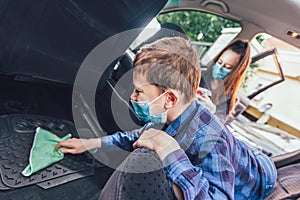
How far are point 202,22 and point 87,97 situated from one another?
7.08 feet

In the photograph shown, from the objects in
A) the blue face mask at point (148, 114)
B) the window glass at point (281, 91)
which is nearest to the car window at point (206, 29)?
the window glass at point (281, 91)

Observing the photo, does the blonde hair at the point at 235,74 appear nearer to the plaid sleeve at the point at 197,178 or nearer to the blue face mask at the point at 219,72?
the blue face mask at the point at 219,72

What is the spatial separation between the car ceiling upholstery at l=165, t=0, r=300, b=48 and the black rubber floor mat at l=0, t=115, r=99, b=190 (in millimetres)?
1269

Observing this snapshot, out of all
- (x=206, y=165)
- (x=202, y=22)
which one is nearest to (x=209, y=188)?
(x=206, y=165)

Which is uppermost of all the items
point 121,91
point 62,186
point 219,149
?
point 219,149

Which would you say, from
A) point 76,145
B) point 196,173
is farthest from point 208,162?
point 76,145

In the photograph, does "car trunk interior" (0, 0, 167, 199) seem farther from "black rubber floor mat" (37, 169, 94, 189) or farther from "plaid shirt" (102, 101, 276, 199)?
"plaid shirt" (102, 101, 276, 199)

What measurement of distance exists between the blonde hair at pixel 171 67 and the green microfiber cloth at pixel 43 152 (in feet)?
1.58

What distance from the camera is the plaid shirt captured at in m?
0.69

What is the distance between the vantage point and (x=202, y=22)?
3.13 metres

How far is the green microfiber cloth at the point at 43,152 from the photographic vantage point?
1.00 m

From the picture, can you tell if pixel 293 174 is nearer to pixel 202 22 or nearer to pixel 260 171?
pixel 260 171

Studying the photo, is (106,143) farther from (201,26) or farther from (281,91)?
(281,91)

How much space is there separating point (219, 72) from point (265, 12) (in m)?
0.53
